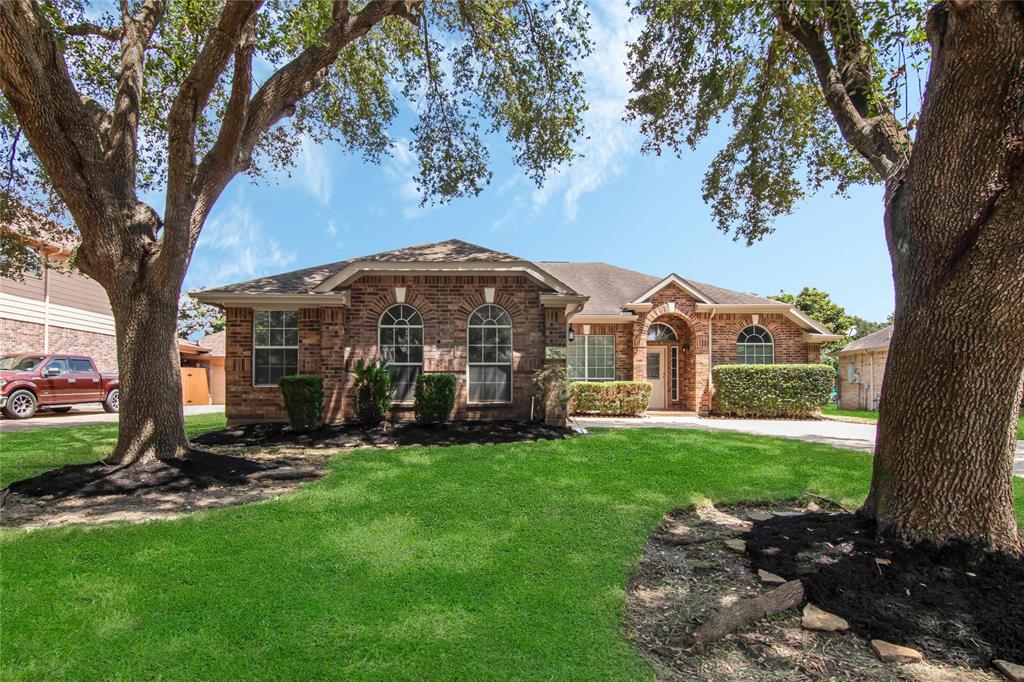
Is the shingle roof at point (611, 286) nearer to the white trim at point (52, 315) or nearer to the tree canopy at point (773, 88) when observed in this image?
the tree canopy at point (773, 88)

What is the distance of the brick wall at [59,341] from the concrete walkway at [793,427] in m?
14.4

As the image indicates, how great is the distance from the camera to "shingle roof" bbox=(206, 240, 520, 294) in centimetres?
1030

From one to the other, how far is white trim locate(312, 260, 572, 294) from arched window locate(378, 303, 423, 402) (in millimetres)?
878

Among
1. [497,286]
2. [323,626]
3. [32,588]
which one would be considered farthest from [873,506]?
[497,286]

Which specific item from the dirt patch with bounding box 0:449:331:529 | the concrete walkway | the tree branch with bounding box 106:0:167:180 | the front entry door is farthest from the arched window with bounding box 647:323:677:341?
the tree branch with bounding box 106:0:167:180

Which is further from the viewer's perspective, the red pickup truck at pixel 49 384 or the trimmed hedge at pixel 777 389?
the trimmed hedge at pixel 777 389

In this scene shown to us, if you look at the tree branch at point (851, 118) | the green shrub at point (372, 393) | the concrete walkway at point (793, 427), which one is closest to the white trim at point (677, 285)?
the concrete walkway at point (793, 427)

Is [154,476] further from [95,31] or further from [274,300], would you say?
[95,31]

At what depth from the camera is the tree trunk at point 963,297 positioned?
320 centimetres

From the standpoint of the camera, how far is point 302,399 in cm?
934

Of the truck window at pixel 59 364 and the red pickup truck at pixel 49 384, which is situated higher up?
the truck window at pixel 59 364

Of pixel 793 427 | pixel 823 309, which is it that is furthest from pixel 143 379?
pixel 823 309

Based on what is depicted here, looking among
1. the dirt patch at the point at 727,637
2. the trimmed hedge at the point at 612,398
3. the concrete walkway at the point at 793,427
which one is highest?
the trimmed hedge at the point at 612,398

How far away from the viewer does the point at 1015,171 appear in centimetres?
319
